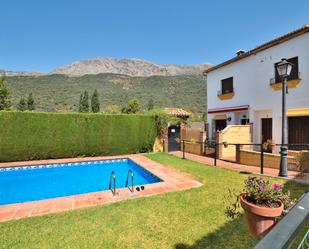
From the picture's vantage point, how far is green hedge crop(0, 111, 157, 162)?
13.6 m

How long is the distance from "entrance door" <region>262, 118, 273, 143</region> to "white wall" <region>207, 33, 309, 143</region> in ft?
1.54

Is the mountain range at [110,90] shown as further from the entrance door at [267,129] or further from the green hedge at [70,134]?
the entrance door at [267,129]

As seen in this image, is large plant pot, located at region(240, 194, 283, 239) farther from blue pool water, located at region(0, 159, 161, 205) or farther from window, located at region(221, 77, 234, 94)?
window, located at region(221, 77, 234, 94)

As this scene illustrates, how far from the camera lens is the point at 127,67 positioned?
123062 millimetres

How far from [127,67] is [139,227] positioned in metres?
126

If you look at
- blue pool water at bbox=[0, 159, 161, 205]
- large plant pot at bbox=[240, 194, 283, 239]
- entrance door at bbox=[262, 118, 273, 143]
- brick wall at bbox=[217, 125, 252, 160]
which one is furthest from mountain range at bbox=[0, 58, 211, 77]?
large plant pot at bbox=[240, 194, 283, 239]

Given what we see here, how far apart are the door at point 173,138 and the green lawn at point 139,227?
13.4 metres

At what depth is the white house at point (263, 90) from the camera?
1194 centimetres

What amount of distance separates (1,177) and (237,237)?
42.7 feet

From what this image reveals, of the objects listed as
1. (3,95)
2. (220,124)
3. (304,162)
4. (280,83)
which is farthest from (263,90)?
(3,95)

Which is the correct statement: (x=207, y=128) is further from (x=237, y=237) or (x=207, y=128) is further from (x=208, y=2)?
(x=237, y=237)

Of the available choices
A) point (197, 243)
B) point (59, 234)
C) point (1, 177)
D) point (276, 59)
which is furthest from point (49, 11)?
point (197, 243)

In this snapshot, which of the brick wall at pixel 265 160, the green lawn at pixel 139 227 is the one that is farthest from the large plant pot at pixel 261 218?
the brick wall at pixel 265 160

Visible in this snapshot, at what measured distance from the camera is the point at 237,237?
4.30 meters
